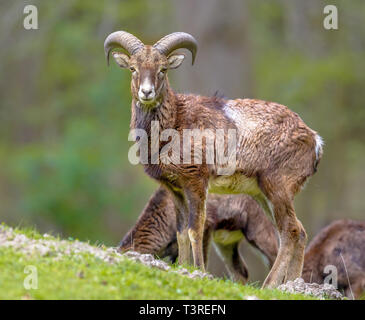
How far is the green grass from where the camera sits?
7.86 meters

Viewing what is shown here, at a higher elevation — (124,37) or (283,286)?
(124,37)

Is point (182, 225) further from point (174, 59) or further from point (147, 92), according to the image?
point (174, 59)

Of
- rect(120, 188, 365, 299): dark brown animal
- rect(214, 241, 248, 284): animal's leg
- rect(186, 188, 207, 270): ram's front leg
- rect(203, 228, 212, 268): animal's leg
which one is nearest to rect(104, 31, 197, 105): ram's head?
rect(186, 188, 207, 270): ram's front leg

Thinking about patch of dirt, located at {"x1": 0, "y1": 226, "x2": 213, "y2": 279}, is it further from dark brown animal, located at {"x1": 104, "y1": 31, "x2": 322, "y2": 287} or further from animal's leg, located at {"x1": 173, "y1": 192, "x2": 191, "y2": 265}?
animal's leg, located at {"x1": 173, "y1": 192, "x2": 191, "y2": 265}

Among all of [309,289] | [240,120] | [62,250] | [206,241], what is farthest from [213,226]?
[62,250]

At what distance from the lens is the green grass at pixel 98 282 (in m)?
7.86

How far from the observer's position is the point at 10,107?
3234 centimetres

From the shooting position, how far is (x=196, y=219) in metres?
10.8

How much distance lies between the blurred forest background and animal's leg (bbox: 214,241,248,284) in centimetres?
335

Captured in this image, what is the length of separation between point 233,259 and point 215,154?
361 centimetres

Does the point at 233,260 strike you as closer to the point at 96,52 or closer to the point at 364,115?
the point at 364,115

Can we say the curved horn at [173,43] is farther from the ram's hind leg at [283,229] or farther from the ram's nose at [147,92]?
the ram's hind leg at [283,229]
